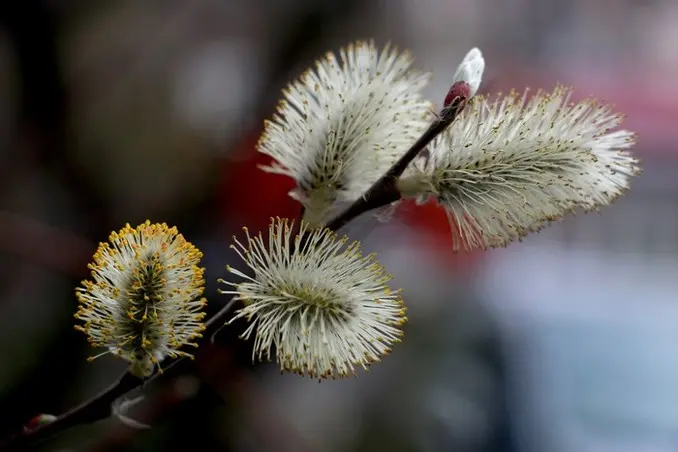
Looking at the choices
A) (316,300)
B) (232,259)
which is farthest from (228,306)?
(232,259)

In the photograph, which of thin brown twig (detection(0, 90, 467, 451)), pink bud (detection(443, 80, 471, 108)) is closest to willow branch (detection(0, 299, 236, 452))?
thin brown twig (detection(0, 90, 467, 451))

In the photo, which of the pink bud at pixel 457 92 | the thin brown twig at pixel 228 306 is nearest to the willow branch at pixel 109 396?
the thin brown twig at pixel 228 306

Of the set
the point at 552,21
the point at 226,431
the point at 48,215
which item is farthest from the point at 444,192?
the point at 552,21

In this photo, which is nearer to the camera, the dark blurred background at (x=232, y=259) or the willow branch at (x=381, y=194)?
the willow branch at (x=381, y=194)

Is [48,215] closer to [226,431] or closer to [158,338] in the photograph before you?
[226,431]

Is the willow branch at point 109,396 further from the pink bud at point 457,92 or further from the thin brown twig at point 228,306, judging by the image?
the pink bud at point 457,92

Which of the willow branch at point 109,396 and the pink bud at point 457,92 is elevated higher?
the pink bud at point 457,92

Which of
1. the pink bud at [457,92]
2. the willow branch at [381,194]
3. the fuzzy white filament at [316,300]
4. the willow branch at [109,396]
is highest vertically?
the pink bud at [457,92]
